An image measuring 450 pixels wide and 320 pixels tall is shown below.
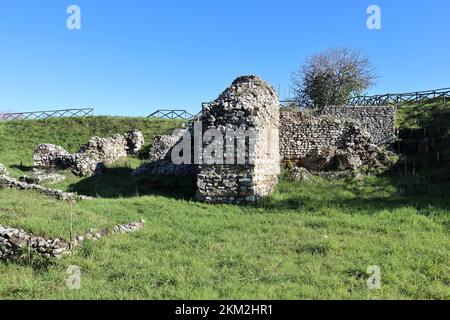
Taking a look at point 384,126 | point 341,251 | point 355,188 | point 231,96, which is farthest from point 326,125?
point 341,251

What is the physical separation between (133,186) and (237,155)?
17.6 feet

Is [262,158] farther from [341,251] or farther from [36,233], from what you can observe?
[36,233]

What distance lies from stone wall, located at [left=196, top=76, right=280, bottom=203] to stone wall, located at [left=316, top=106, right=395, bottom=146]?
331 inches

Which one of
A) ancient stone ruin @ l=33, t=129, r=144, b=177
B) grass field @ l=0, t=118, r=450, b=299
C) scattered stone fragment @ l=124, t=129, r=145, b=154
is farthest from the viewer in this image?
scattered stone fragment @ l=124, t=129, r=145, b=154

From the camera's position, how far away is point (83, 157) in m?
19.8

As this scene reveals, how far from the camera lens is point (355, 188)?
1369 centimetres

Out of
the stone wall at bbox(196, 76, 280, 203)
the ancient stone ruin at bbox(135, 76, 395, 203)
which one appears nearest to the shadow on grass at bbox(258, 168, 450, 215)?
the stone wall at bbox(196, 76, 280, 203)

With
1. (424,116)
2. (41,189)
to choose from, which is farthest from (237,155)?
(424,116)

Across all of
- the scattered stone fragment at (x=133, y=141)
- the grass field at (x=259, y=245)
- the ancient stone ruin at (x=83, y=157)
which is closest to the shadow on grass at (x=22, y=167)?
the ancient stone ruin at (x=83, y=157)

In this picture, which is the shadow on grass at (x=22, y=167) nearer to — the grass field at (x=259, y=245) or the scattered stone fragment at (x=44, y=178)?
the scattered stone fragment at (x=44, y=178)

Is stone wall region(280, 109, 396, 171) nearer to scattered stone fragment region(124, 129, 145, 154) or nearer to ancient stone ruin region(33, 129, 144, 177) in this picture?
ancient stone ruin region(33, 129, 144, 177)

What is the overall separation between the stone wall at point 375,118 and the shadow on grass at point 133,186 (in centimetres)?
994

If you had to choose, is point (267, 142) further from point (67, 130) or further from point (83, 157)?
point (67, 130)

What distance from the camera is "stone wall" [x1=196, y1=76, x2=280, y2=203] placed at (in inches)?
494
